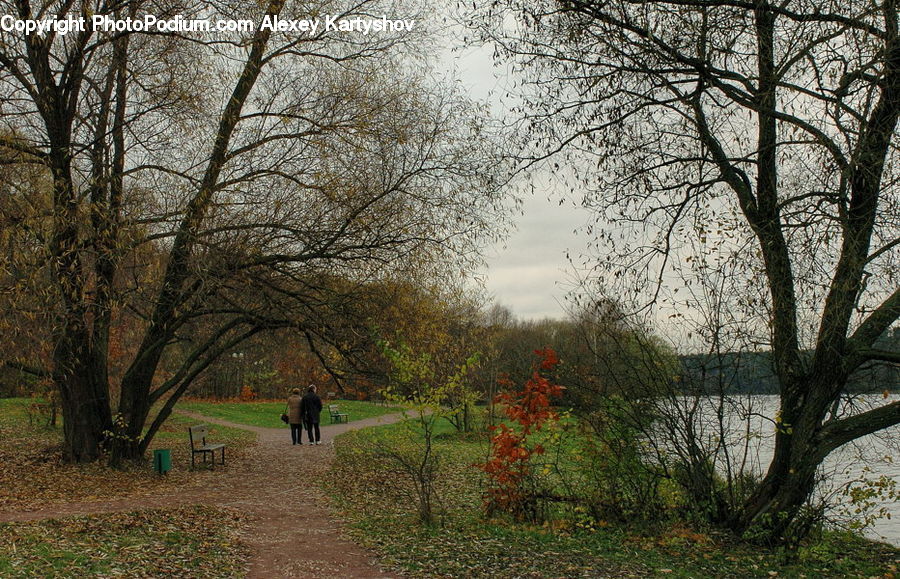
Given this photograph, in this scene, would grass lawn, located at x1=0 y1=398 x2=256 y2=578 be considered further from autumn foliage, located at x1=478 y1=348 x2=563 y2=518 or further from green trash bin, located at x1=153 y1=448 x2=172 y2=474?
autumn foliage, located at x1=478 y1=348 x2=563 y2=518

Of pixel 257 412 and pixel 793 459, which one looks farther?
pixel 257 412

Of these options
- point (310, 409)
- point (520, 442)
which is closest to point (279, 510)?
point (520, 442)

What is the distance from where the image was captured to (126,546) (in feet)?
24.4

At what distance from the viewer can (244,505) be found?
10922 mm

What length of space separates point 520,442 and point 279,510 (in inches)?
149

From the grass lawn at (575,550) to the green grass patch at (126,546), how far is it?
162cm

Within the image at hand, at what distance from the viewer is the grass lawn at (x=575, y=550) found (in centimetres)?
734

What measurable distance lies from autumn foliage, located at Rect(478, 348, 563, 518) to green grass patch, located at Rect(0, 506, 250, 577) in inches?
122

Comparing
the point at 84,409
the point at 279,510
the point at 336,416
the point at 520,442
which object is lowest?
the point at 336,416

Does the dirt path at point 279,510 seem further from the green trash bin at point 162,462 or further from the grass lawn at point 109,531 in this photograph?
the green trash bin at point 162,462

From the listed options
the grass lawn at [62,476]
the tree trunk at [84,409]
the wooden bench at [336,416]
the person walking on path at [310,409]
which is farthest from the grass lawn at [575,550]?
the wooden bench at [336,416]

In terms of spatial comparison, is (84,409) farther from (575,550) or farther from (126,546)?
(575,550)

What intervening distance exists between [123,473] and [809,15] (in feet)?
42.3

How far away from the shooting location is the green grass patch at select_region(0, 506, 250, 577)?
655 cm
